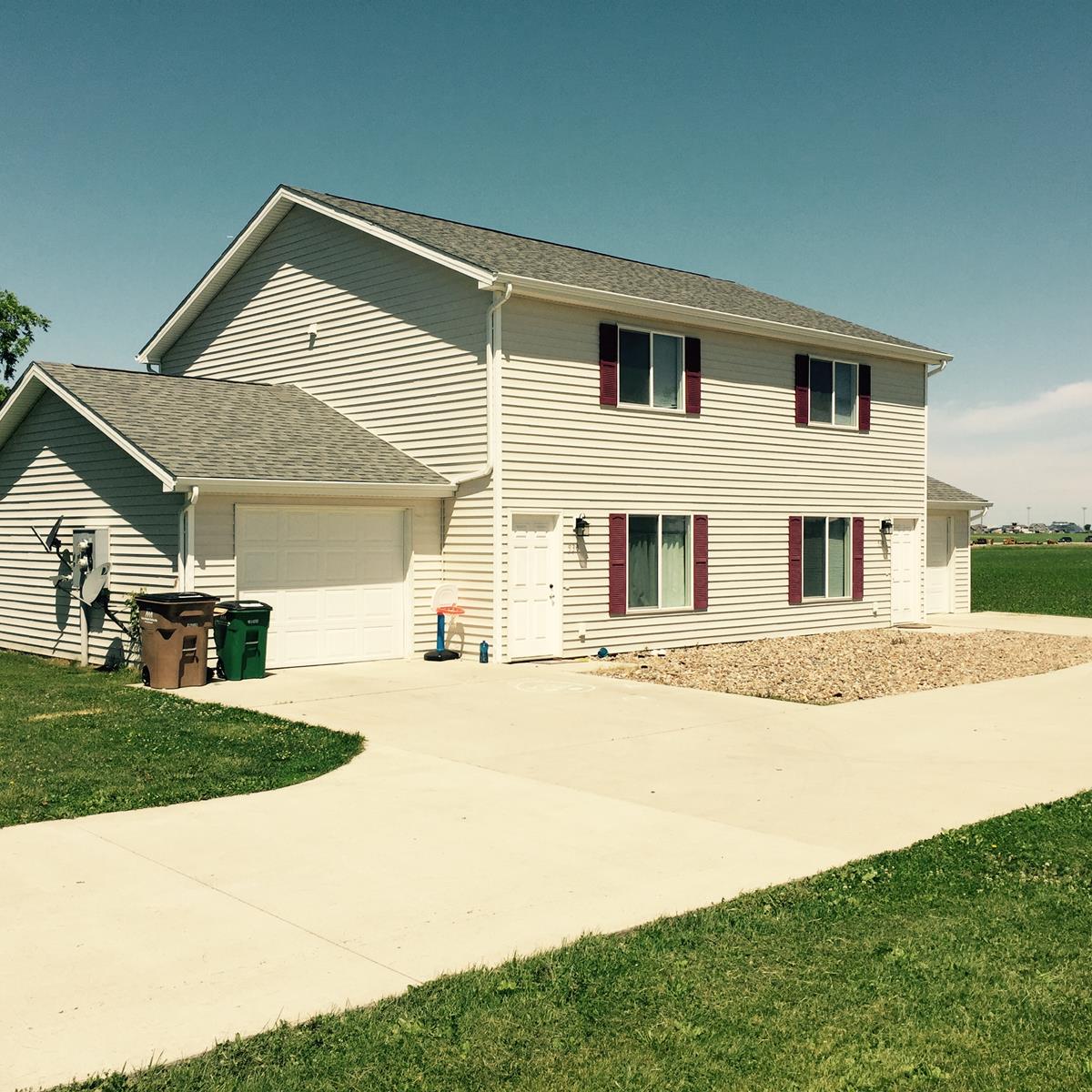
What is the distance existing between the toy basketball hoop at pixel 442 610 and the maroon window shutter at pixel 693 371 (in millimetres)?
5209

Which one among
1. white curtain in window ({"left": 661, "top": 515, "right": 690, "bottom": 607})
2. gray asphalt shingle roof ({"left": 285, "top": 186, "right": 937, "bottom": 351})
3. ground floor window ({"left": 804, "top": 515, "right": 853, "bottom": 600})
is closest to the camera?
gray asphalt shingle roof ({"left": 285, "top": 186, "right": 937, "bottom": 351})

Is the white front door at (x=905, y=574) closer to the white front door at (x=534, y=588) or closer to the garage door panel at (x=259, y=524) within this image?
the white front door at (x=534, y=588)

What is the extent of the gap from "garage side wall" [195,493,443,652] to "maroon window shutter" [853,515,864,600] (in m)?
9.01

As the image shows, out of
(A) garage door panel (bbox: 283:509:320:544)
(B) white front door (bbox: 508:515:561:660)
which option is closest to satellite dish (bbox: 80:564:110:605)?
(A) garage door panel (bbox: 283:509:320:544)

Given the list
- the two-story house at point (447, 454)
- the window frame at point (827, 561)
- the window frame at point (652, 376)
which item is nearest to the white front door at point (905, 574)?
the window frame at point (827, 561)

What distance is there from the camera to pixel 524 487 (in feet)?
54.3

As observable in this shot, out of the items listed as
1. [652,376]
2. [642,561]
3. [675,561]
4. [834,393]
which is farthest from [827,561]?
[652,376]

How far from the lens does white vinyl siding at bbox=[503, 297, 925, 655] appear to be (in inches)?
660

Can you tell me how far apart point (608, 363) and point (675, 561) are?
355cm

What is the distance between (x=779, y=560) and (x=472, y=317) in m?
7.60

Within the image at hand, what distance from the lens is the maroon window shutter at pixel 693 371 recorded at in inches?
736

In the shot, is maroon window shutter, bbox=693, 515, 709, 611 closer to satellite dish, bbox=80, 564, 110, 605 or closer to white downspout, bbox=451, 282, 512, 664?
white downspout, bbox=451, 282, 512, 664

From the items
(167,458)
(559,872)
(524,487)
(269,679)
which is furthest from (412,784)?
(524,487)

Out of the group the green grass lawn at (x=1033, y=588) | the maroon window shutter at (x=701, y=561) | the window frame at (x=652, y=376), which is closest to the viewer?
the window frame at (x=652, y=376)
